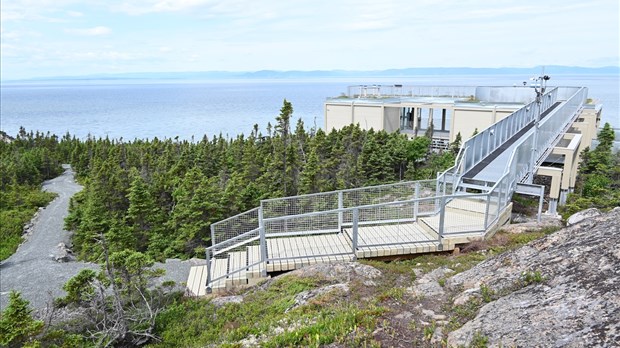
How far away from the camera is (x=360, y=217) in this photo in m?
10.0

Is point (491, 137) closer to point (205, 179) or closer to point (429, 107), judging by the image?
point (205, 179)

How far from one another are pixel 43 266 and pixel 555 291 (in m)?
17.9

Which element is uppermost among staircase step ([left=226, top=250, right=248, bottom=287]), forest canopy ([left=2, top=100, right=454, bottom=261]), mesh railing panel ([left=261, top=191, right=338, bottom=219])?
mesh railing panel ([left=261, top=191, right=338, bottom=219])

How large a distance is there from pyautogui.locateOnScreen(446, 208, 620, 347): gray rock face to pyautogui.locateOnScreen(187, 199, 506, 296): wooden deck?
230 cm

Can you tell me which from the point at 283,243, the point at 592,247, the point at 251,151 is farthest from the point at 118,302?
the point at 251,151

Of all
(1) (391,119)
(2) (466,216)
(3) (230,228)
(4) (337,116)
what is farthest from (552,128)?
(4) (337,116)

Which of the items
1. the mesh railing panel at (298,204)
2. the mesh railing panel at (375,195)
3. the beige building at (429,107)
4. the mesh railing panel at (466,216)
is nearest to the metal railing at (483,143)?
the mesh railing panel at (466,216)

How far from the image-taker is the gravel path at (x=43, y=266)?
44.0 feet

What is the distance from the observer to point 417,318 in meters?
5.70

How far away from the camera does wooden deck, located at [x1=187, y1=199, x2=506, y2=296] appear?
29.8 feet

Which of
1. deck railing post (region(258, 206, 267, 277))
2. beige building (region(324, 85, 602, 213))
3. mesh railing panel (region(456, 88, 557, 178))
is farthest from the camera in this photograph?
beige building (region(324, 85, 602, 213))

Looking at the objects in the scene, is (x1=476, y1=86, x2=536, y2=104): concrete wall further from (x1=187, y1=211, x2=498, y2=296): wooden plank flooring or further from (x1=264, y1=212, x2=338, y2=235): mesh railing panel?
(x1=264, y1=212, x2=338, y2=235): mesh railing panel

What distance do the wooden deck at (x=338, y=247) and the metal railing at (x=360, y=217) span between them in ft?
0.08

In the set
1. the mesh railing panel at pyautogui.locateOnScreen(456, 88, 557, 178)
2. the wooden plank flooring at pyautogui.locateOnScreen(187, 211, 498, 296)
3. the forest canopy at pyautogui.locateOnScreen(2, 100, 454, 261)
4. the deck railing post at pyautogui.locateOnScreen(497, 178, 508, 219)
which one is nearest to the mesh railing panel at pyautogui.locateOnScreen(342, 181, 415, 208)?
the wooden plank flooring at pyautogui.locateOnScreen(187, 211, 498, 296)
